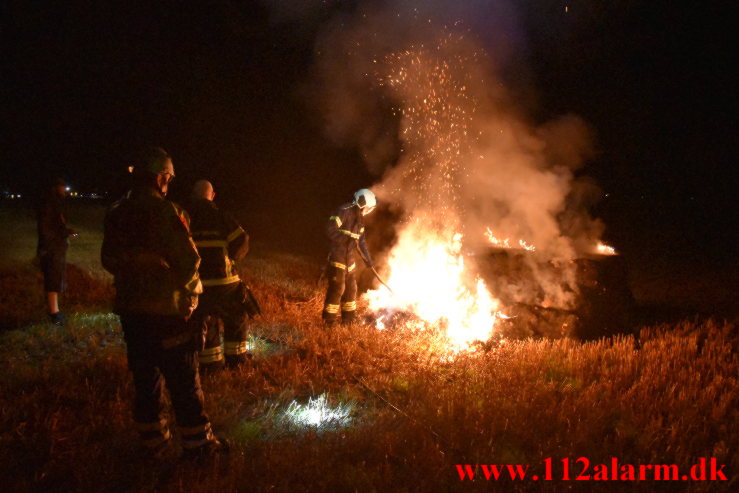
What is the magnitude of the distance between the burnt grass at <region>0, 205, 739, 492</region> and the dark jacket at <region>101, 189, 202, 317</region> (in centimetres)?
114

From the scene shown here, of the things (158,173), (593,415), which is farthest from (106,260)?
(593,415)

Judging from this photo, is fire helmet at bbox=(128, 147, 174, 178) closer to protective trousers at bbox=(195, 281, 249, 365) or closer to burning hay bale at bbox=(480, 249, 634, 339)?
protective trousers at bbox=(195, 281, 249, 365)

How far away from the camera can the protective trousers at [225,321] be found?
468 centimetres

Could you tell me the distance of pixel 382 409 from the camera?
14.0 feet

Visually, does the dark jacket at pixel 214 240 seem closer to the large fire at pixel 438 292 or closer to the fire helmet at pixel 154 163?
the fire helmet at pixel 154 163

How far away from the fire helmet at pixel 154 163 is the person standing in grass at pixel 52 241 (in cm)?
400

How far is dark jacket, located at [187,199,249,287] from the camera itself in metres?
4.70

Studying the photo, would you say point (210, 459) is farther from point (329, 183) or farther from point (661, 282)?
point (329, 183)

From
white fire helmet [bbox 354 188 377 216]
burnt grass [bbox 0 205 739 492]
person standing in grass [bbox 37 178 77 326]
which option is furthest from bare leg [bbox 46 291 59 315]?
white fire helmet [bbox 354 188 377 216]

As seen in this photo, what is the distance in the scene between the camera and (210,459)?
125 inches

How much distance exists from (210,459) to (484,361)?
Result: 343 centimetres

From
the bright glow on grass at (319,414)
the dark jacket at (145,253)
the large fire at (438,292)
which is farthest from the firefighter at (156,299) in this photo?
the large fire at (438,292)

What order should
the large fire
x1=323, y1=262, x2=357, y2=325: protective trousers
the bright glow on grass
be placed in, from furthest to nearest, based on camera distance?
the large fire, x1=323, y1=262, x2=357, y2=325: protective trousers, the bright glow on grass

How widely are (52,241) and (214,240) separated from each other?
327cm
